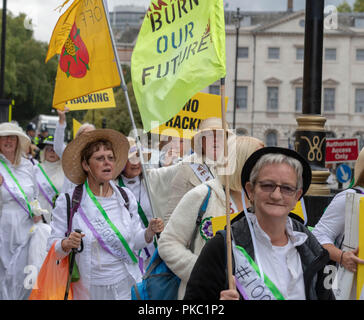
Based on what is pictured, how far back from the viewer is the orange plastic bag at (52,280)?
418 cm

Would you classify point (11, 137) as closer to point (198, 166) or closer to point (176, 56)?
point (198, 166)

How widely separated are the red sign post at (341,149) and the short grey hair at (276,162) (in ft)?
38.7

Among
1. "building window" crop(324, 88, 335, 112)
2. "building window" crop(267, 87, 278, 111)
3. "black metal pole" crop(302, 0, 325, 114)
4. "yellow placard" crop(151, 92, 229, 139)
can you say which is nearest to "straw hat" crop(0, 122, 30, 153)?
"yellow placard" crop(151, 92, 229, 139)

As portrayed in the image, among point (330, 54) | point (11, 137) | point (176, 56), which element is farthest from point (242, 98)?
point (176, 56)

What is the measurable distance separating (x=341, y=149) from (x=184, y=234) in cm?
1152

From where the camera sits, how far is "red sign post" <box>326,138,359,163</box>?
14.3 m

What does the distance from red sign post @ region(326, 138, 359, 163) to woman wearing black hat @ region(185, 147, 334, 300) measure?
1181 centimetres

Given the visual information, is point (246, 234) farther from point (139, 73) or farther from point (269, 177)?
point (139, 73)

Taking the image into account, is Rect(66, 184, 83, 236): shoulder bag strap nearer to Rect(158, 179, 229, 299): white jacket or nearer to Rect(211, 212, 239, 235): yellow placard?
Rect(158, 179, 229, 299): white jacket

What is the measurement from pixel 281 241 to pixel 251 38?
63315 mm

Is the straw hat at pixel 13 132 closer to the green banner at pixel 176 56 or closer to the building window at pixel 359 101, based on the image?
the green banner at pixel 176 56

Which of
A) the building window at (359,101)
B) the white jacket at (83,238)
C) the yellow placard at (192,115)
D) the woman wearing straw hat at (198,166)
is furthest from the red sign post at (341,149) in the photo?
the building window at (359,101)

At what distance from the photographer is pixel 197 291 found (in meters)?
2.58
